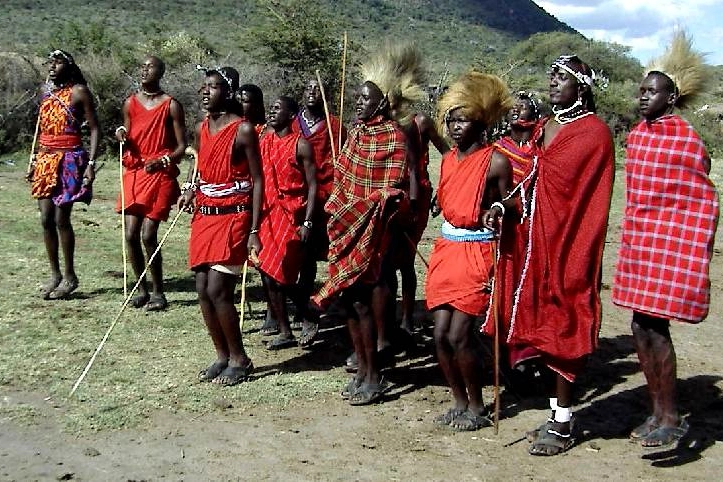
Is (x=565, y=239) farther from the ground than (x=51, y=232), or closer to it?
farther from the ground

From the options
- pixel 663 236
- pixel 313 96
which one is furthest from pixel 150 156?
pixel 663 236

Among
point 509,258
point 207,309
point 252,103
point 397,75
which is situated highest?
point 397,75

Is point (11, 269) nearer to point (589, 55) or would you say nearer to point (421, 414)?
point (421, 414)

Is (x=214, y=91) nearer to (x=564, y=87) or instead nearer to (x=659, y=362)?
(x=564, y=87)

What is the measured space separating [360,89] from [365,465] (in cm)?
219

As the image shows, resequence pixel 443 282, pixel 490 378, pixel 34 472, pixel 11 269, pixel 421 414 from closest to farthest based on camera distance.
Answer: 1. pixel 34 472
2. pixel 443 282
3. pixel 421 414
4. pixel 490 378
5. pixel 11 269

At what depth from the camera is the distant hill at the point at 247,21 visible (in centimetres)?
3800

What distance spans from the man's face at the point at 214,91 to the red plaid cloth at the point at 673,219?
2.40 m

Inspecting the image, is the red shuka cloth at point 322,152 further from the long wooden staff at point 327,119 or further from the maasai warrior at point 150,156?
the maasai warrior at point 150,156

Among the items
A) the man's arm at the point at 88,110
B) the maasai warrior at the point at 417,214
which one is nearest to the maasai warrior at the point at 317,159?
the maasai warrior at the point at 417,214

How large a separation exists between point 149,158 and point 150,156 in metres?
0.03

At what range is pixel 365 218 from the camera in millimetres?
5215

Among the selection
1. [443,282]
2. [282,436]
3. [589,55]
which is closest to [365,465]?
[282,436]

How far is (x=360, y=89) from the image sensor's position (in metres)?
5.42
